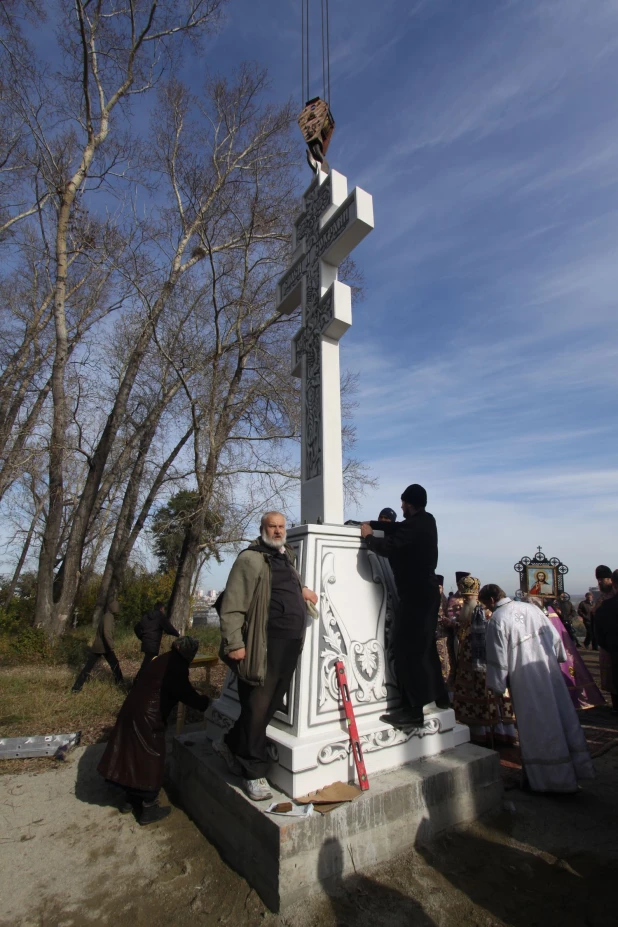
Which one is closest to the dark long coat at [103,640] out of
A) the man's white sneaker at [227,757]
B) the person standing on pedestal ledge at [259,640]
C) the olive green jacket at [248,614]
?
the man's white sneaker at [227,757]

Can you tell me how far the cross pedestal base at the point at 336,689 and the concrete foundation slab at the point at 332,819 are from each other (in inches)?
4.7

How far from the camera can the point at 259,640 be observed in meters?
2.59

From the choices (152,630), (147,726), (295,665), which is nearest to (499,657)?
(295,665)

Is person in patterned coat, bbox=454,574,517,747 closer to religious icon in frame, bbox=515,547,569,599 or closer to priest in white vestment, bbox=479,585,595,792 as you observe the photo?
priest in white vestment, bbox=479,585,595,792

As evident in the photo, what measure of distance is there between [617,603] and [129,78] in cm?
1476

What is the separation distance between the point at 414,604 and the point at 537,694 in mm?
1243

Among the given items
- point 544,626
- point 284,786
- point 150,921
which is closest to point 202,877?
point 150,921

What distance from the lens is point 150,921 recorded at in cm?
215

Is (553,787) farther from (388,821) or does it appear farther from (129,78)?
(129,78)

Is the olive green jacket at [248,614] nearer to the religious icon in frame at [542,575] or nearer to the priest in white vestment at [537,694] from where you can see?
the priest in white vestment at [537,694]

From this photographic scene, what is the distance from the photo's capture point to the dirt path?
7.06 feet

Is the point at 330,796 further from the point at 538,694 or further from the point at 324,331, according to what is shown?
the point at 324,331

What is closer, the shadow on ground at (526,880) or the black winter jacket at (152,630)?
the shadow on ground at (526,880)

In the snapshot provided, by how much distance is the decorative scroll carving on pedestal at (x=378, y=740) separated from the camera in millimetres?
2686
